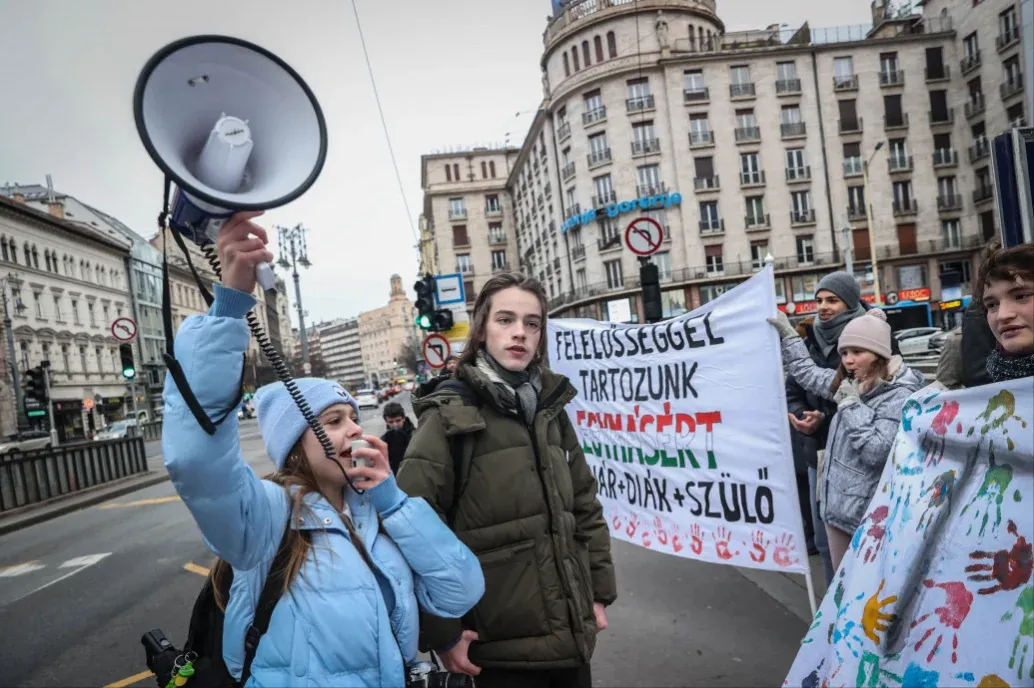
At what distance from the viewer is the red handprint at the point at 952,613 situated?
5.15 feet

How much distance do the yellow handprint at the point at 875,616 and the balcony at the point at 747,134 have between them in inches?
1655

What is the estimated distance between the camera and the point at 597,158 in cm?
4128

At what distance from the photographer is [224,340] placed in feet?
3.75

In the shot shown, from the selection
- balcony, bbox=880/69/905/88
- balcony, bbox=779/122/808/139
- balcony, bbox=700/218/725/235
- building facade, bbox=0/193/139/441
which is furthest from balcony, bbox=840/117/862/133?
building facade, bbox=0/193/139/441

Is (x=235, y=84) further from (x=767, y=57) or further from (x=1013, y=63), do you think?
(x=767, y=57)

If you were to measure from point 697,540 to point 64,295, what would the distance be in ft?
36.7

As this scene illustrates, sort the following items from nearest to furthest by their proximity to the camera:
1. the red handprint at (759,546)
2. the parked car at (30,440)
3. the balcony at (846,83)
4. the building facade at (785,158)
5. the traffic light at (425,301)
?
the red handprint at (759,546) → the traffic light at (425,301) → the parked car at (30,440) → the building facade at (785,158) → the balcony at (846,83)

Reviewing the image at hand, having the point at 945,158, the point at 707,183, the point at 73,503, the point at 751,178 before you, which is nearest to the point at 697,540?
the point at 73,503

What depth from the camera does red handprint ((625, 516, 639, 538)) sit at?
13.5 feet

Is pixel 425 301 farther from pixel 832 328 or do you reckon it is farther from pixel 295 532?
pixel 295 532

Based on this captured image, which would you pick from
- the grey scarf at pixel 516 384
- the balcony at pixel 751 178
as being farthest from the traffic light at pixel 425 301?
the balcony at pixel 751 178

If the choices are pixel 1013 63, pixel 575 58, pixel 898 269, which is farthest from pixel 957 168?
pixel 1013 63

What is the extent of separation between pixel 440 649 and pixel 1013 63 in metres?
7.45

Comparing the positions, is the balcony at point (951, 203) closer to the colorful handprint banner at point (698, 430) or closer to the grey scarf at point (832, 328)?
the grey scarf at point (832, 328)
